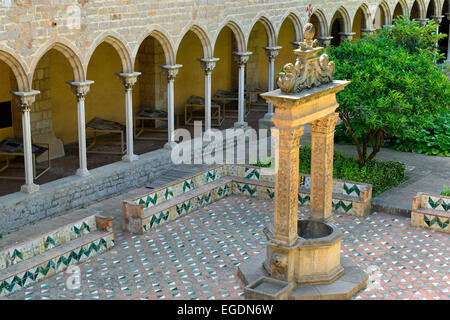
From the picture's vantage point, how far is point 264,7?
21422 millimetres

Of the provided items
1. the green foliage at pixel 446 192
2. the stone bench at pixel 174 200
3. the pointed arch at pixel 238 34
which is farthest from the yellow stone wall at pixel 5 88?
the green foliage at pixel 446 192

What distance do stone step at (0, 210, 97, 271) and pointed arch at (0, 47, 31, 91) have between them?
113 inches

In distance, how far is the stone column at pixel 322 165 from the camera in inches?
472

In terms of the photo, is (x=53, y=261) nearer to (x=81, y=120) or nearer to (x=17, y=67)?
(x=17, y=67)

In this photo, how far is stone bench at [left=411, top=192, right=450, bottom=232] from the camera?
1462 centimetres

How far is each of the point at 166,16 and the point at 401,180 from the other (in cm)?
707

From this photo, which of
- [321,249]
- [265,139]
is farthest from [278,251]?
[265,139]

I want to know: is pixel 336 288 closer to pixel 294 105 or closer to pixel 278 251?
pixel 278 251

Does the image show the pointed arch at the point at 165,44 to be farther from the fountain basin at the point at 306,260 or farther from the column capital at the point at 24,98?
the fountain basin at the point at 306,260

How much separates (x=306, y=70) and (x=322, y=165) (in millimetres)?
1773

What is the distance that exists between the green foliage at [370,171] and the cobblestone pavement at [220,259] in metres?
1.66

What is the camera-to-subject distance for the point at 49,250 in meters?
12.7

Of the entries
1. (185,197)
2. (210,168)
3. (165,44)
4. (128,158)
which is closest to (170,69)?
(165,44)

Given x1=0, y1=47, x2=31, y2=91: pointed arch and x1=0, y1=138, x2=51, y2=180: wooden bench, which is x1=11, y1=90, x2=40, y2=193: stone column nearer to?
x1=0, y1=47, x2=31, y2=91: pointed arch
